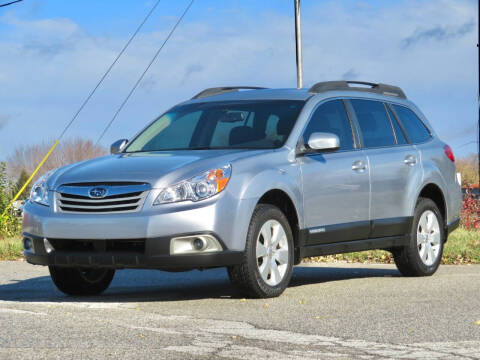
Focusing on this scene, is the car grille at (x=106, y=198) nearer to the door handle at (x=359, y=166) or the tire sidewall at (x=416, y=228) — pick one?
the door handle at (x=359, y=166)

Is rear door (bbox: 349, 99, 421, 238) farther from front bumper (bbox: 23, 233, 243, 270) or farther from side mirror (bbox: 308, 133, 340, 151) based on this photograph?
front bumper (bbox: 23, 233, 243, 270)

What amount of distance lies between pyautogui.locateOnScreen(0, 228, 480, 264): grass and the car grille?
6670mm

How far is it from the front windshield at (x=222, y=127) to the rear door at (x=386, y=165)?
1.07 metres

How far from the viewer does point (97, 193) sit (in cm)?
828

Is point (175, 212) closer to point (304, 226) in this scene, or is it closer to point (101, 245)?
point (101, 245)

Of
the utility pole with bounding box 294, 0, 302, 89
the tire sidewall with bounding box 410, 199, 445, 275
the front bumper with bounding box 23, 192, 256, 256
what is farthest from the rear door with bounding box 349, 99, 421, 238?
the utility pole with bounding box 294, 0, 302, 89

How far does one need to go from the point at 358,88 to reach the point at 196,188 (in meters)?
3.27

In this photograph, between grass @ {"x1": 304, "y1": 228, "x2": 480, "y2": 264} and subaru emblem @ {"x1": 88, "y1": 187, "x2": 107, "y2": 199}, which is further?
grass @ {"x1": 304, "y1": 228, "x2": 480, "y2": 264}

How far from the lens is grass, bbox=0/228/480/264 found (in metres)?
14.0

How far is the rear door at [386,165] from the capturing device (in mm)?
10195

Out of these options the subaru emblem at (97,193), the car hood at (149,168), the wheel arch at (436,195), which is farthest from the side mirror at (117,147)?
the wheel arch at (436,195)

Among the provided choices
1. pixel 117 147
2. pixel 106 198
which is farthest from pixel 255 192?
pixel 117 147

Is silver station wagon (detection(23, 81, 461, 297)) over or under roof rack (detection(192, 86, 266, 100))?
under

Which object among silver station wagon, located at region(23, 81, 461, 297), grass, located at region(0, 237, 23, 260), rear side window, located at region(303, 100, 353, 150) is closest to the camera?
silver station wagon, located at region(23, 81, 461, 297)
